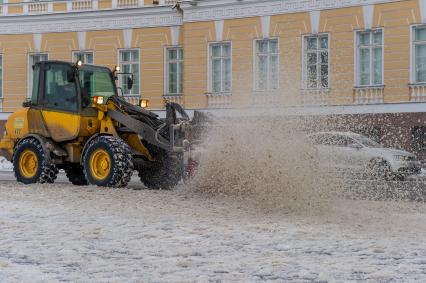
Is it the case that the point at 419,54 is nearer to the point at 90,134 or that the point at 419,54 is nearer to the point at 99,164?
the point at 90,134

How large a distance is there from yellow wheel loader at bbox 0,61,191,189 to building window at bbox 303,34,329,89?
480 inches

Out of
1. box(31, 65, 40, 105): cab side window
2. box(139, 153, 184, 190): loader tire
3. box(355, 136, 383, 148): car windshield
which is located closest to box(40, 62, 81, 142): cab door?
box(31, 65, 40, 105): cab side window

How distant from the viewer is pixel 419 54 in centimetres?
2666

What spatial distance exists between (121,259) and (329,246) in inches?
93.2

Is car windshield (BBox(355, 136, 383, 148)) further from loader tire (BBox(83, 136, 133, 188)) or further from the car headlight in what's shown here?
loader tire (BBox(83, 136, 133, 188))

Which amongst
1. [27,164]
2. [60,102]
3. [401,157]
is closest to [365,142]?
[401,157]

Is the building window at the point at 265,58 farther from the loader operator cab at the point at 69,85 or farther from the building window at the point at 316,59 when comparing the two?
the loader operator cab at the point at 69,85

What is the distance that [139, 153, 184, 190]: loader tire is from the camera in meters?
16.8

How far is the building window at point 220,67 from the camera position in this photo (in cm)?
3117

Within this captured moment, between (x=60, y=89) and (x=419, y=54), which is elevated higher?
(x=419, y=54)

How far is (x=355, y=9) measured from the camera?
90.7 feet

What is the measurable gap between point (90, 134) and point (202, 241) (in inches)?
327

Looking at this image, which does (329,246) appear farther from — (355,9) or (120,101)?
(355,9)

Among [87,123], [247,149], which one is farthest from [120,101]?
[247,149]
